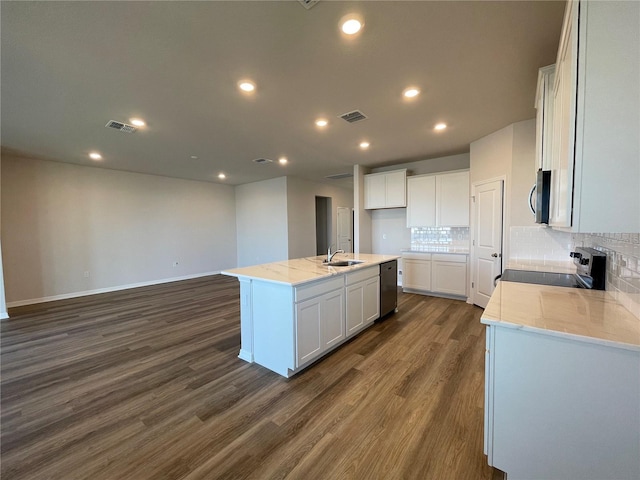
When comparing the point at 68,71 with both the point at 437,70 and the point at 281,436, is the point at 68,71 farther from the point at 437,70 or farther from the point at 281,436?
the point at 281,436

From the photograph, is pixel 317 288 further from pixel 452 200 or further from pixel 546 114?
pixel 452 200

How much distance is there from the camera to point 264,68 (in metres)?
2.21

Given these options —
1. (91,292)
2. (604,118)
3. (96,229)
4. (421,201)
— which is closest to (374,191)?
(421,201)

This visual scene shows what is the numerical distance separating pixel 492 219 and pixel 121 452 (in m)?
4.84

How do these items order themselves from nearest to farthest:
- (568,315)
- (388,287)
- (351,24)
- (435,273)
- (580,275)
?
(568,315), (351,24), (580,275), (388,287), (435,273)

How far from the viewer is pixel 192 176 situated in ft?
22.2

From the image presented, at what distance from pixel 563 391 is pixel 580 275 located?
1.33m

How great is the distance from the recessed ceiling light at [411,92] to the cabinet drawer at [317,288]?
6.69 ft

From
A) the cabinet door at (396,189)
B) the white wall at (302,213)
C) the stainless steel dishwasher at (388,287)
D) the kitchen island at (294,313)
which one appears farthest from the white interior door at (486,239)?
the white wall at (302,213)

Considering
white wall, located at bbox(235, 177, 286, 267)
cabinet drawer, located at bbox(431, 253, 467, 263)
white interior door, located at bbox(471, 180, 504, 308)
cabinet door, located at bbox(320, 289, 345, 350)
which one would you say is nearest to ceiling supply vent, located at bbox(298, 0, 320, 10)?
cabinet door, located at bbox(320, 289, 345, 350)

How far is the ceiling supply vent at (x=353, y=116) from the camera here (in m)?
3.11

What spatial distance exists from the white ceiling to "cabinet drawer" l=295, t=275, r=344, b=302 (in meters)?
1.92

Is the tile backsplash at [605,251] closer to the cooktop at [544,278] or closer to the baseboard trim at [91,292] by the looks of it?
the cooktop at [544,278]

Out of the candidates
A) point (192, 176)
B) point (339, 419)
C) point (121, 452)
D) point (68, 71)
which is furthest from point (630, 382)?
point (192, 176)
